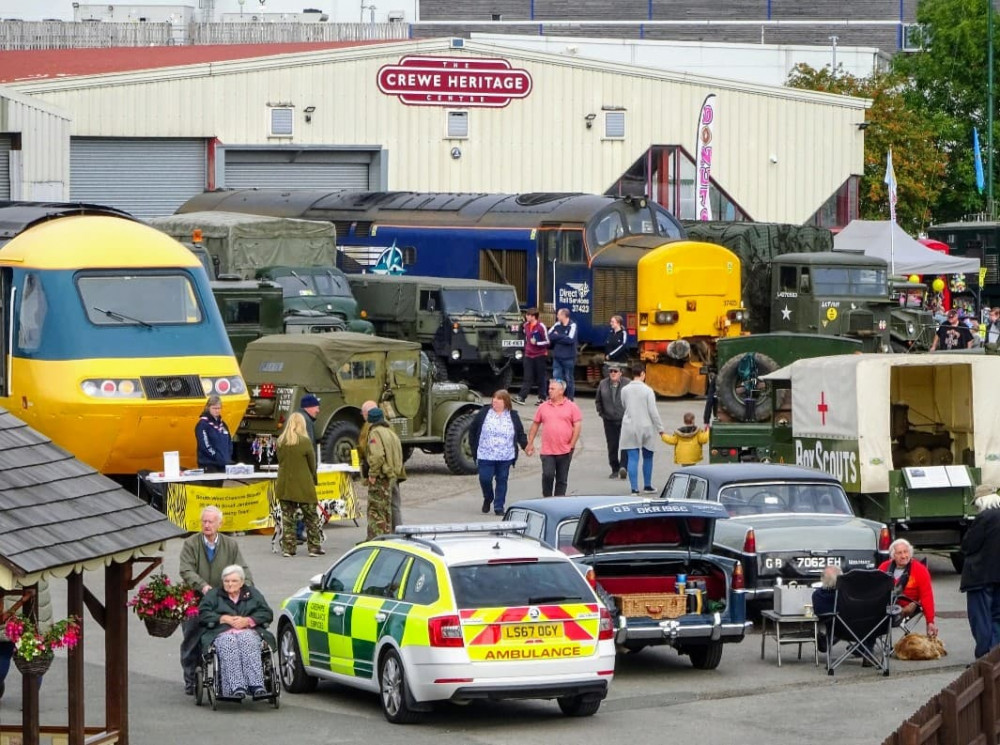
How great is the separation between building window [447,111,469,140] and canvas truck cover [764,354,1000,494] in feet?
94.1

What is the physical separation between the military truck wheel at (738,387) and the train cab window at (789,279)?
988cm

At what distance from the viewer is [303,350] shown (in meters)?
25.4

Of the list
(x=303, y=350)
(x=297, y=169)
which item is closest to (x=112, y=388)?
(x=303, y=350)

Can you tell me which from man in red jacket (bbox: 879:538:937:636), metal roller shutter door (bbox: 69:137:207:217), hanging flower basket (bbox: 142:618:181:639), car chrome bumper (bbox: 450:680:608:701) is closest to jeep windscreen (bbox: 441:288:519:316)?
metal roller shutter door (bbox: 69:137:207:217)

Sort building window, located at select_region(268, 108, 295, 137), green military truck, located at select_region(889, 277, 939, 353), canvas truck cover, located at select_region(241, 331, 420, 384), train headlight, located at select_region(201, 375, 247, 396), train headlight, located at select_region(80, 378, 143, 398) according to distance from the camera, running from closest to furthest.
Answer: train headlight, located at select_region(80, 378, 143, 398), train headlight, located at select_region(201, 375, 247, 396), canvas truck cover, located at select_region(241, 331, 420, 384), green military truck, located at select_region(889, 277, 939, 353), building window, located at select_region(268, 108, 295, 137)

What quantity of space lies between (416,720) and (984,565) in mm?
4968

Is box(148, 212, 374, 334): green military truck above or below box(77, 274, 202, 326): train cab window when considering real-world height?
above

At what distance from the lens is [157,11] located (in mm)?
78000

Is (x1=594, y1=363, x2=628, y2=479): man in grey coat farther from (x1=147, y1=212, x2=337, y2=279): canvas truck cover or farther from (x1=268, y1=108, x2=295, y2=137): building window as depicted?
(x1=268, y1=108, x2=295, y2=137): building window

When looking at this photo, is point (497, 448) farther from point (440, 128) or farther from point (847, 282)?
point (440, 128)

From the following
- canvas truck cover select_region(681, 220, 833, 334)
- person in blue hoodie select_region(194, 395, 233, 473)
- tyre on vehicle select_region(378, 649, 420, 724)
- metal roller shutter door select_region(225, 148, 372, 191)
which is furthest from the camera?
metal roller shutter door select_region(225, 148, 372, 191)

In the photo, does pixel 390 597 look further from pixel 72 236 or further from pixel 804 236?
pixel 804 236

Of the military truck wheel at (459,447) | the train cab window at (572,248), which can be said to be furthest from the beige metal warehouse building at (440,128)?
the military truck wheel at (459,447)

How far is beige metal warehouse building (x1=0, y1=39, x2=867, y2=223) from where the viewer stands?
46781mm
